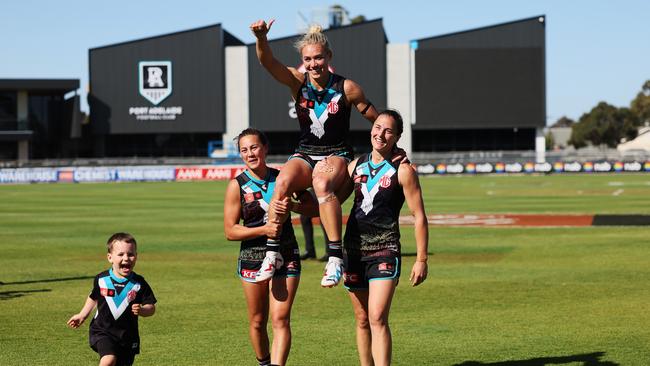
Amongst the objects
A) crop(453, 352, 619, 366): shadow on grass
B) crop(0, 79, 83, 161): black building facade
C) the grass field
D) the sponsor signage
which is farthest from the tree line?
crop(453, 352, 619, 366): shadow on grass

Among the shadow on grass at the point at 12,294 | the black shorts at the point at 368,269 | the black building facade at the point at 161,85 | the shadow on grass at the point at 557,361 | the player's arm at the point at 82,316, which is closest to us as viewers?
the player's arm at the point at 82,316

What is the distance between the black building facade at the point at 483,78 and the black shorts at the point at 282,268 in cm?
7271

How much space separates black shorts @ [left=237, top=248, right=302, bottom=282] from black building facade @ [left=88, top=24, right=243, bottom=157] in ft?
246

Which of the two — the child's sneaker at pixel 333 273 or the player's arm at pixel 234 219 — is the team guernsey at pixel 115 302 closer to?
the player's arm at pixel 234 219

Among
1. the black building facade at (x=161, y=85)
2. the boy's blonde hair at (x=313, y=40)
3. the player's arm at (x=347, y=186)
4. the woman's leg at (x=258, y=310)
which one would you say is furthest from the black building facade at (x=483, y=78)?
the woman's leg at (x=258, y=310)

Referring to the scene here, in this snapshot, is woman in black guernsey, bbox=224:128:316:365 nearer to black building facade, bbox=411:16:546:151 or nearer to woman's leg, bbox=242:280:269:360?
woman's leg, bbox=242:280:269:360

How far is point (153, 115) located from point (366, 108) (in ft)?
251

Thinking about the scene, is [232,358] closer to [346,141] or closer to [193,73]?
[346,141]

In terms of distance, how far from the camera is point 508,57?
79375 millimetres

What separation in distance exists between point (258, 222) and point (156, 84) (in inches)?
2997

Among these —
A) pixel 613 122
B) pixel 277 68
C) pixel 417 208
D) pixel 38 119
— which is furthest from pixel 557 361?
pixel 613 122

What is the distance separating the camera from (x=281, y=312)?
7.82m

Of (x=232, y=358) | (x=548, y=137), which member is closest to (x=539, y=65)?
(x=232, y=358)

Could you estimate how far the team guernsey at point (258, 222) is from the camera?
26.0ft
